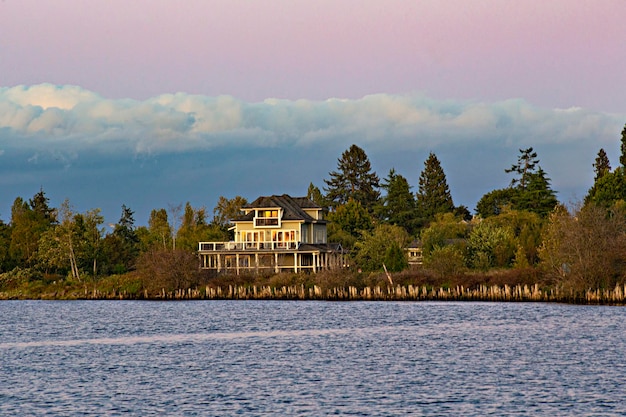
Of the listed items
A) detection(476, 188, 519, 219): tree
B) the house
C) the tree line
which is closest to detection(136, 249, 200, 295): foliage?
the tree line

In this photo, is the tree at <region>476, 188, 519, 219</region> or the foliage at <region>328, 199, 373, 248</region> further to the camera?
the tree at <region>476, 188, 519, 219</region>

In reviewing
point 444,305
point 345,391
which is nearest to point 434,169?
point 444,305

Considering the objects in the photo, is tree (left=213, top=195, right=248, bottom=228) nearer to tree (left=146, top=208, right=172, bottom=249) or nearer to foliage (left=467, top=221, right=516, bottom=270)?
tree (left=146, top=208, right=172, bottom=249)

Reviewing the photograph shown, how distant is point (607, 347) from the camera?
46.4 metres

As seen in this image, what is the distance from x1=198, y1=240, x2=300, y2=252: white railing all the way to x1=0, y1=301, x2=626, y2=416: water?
3162 centimetres

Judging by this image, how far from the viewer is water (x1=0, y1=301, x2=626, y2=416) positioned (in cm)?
3134

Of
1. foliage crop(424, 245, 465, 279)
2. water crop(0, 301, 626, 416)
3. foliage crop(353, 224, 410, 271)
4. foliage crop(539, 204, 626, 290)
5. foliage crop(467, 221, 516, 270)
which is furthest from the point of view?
foliage crop(467, 221, 516, 270)

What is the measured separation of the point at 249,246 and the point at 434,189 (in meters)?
62.4

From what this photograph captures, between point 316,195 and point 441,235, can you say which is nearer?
point 441,235

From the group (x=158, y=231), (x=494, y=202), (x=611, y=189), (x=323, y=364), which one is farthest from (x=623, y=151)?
(x=323, y=364)

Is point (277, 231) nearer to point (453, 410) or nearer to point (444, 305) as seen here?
point (444, 305)

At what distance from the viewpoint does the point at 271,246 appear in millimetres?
105812

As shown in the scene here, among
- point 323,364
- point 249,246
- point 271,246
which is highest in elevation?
point 249,246

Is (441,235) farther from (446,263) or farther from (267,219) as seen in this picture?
(446,263)
